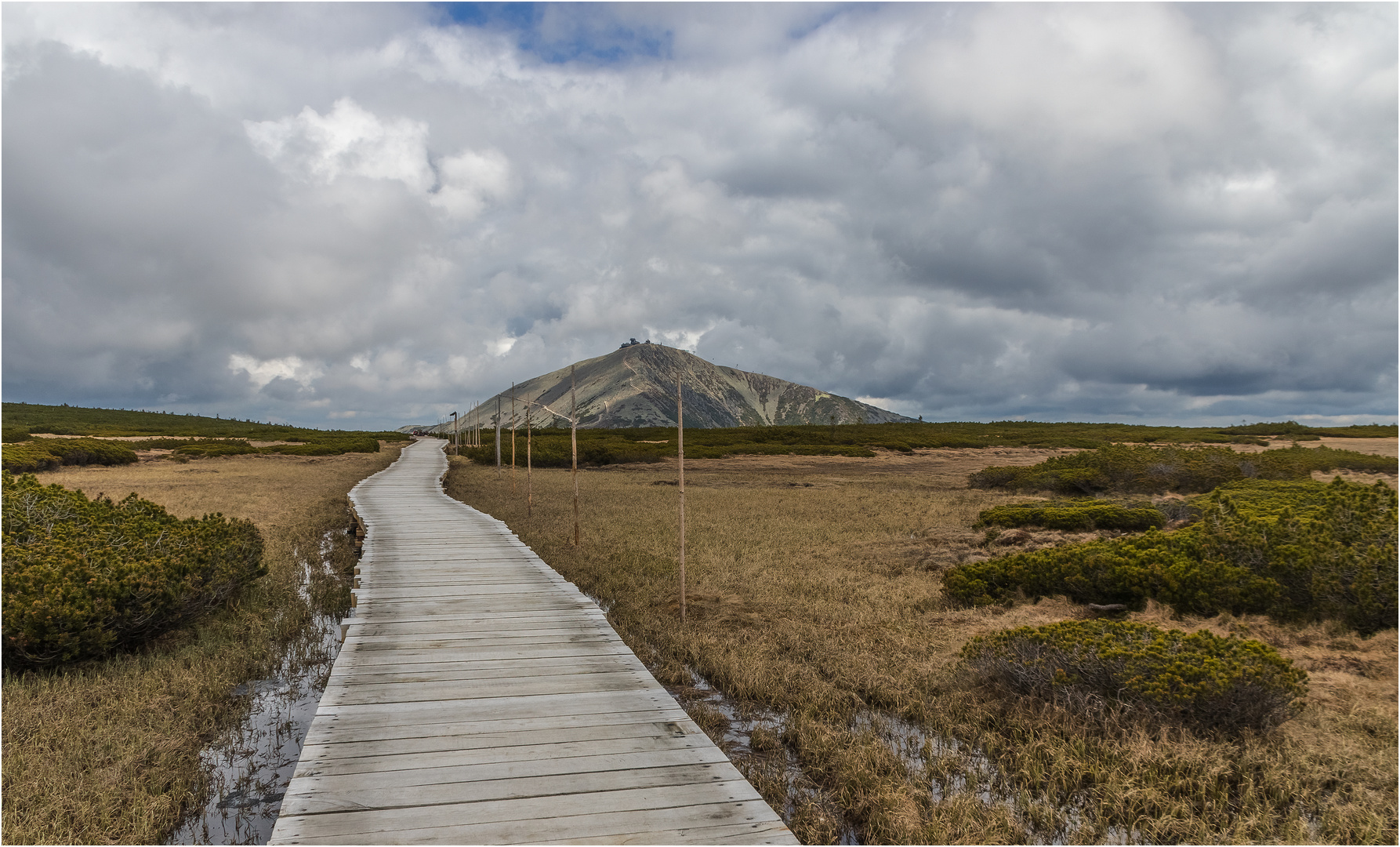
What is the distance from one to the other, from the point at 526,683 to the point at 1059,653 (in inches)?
173

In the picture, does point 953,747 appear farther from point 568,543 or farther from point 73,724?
point 568,543

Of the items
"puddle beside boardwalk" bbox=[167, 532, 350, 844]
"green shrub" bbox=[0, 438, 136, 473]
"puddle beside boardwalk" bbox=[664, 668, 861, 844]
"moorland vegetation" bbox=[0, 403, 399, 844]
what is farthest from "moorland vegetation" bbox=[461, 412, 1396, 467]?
"puddle beside boardwalk" bbox=[664, 668, 861, 844]

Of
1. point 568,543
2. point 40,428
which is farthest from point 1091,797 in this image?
point 40,428

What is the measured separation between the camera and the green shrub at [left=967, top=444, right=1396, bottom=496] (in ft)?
63.9

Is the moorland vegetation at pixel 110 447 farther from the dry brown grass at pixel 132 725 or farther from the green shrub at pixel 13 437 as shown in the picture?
the dry brown grass at pixel 132 725

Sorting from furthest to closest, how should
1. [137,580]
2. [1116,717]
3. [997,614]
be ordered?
[997,614] < [137,580] < [1116,717]

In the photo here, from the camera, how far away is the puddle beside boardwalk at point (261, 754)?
4.10 meters

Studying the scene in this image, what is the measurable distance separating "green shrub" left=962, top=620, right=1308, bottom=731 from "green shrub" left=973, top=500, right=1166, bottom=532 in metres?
7.70

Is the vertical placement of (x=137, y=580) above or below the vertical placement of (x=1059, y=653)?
above

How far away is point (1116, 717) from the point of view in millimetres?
5066

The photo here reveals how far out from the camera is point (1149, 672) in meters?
5.24

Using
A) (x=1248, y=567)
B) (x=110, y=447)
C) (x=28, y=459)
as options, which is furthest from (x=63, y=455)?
(x=1248, y=567)

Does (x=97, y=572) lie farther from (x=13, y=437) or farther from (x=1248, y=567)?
(x=13, y=437)

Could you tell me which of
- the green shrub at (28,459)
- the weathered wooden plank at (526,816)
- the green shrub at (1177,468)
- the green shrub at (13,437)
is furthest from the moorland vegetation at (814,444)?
the weathered wooden plank at (526,816)
